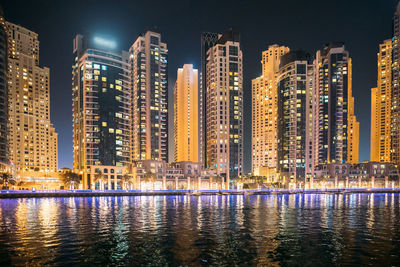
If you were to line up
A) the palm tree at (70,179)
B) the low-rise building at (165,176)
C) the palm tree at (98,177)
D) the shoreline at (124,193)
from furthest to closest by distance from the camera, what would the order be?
the low-rise building at (165,176), the palm tree at (98,177), the palm tree at (70,179), the shoreline at (124,193)

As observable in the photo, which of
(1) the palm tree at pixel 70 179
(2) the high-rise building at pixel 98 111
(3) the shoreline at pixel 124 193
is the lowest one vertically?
(3) the shoreline at pixel 124 193

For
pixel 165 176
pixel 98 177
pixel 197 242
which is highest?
pixel 197 242

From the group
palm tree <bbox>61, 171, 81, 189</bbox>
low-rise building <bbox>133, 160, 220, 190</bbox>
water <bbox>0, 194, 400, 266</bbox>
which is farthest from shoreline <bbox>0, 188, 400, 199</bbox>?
water <bbox>0, 194, 400, 266</bbox>

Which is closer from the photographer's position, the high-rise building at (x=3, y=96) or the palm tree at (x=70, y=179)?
the high-rise building at (x=3, y=96)

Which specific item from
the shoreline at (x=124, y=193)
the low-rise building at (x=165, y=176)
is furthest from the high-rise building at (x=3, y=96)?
the low-rise building at (x=165, y=176)

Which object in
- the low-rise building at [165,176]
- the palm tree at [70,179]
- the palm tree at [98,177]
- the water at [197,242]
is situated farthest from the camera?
the low-rise building at [165,176]

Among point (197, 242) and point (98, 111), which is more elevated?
point (98, 111)

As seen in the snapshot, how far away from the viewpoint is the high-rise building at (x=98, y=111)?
184 metres

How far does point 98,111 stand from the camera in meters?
187

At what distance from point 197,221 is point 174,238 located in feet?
54.7

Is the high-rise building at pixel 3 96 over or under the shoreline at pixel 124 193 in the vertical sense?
over


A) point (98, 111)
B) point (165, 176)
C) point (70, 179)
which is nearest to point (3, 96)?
point (98, 111)

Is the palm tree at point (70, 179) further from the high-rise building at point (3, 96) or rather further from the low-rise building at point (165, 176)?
the low-rise building at point (165, 176)

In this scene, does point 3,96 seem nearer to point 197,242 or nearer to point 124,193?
point 124,193
